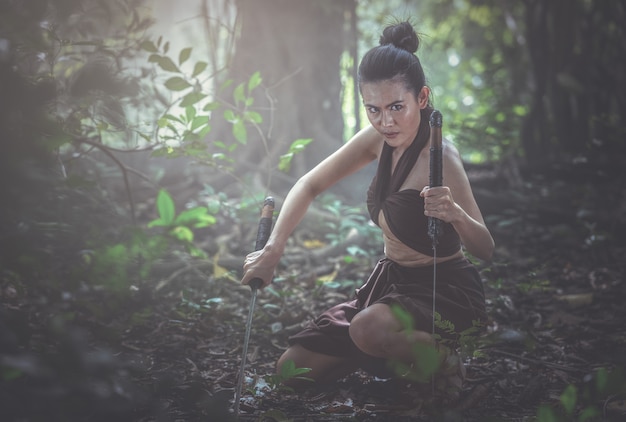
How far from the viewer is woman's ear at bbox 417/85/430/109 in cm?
234

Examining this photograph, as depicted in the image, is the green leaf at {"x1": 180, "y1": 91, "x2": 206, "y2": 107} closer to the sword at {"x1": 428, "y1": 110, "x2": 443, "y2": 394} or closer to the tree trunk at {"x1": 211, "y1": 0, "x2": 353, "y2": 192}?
the sword at {"x1": 428, "y1": 110, "x2": 443, "y2": 394}

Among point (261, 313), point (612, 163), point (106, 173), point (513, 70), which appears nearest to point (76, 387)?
point (261, 313)

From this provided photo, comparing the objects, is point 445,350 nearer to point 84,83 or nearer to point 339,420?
point 339,420

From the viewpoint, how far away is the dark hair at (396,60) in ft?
7.44

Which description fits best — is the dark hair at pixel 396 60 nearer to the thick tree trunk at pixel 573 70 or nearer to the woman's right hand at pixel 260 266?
the woman's right hand at pixel 260 266

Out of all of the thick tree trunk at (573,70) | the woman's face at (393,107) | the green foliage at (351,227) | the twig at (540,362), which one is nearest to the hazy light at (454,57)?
the thick tree trunk at (573,70)

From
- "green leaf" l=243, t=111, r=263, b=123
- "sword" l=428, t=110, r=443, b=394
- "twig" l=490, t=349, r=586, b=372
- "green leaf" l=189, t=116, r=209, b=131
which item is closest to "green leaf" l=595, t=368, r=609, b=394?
"sword" l=428, t=110, r=443, b=394

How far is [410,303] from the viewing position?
226cm

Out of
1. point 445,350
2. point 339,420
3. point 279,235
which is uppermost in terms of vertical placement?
point 279,235

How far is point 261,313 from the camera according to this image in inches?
126

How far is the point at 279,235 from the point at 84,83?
42.9 inches

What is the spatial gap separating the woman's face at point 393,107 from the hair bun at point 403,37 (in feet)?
0.56

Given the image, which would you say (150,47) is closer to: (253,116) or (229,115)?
(229,115)

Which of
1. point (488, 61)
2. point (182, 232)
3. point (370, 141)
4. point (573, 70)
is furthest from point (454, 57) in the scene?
point (370, 141)
